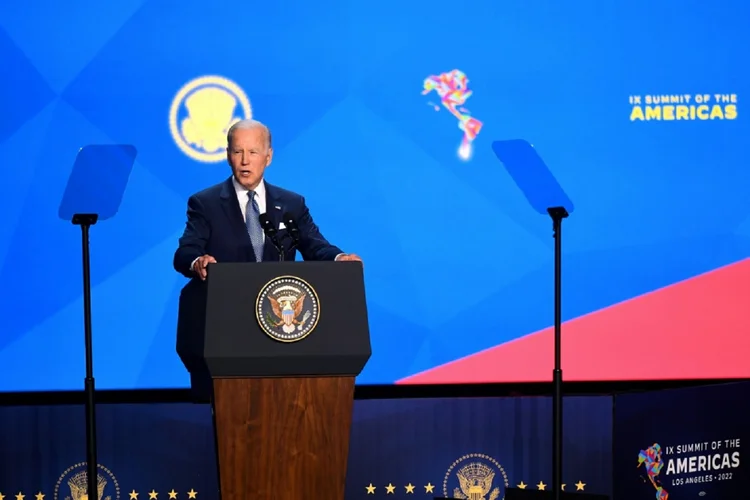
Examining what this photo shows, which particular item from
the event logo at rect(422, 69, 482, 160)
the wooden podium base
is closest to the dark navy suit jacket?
the wooden podium base

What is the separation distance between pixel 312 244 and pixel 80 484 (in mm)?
1618

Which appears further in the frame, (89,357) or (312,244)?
(312,244)

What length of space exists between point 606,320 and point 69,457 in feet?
8.07

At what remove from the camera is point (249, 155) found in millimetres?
3982

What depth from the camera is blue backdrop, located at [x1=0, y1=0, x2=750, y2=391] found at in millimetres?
4660

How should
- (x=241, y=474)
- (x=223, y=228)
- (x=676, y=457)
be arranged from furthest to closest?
(x=676, y=457) → (x=223, y=228) → (x=241, y=474)

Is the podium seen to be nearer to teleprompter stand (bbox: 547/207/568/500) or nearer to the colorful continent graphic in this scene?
teleprompter stand (bbox: 547/207/568/500)

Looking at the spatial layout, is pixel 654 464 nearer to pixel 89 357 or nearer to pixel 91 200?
pixel 89 357

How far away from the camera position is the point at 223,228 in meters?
4.05

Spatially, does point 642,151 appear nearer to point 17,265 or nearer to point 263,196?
point 263,196

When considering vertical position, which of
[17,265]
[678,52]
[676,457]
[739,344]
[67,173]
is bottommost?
[676,457]

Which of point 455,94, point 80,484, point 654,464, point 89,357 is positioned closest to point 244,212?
point 89,357

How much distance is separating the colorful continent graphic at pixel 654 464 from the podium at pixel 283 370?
2.05m

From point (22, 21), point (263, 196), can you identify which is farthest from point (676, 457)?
point (22, 21)
